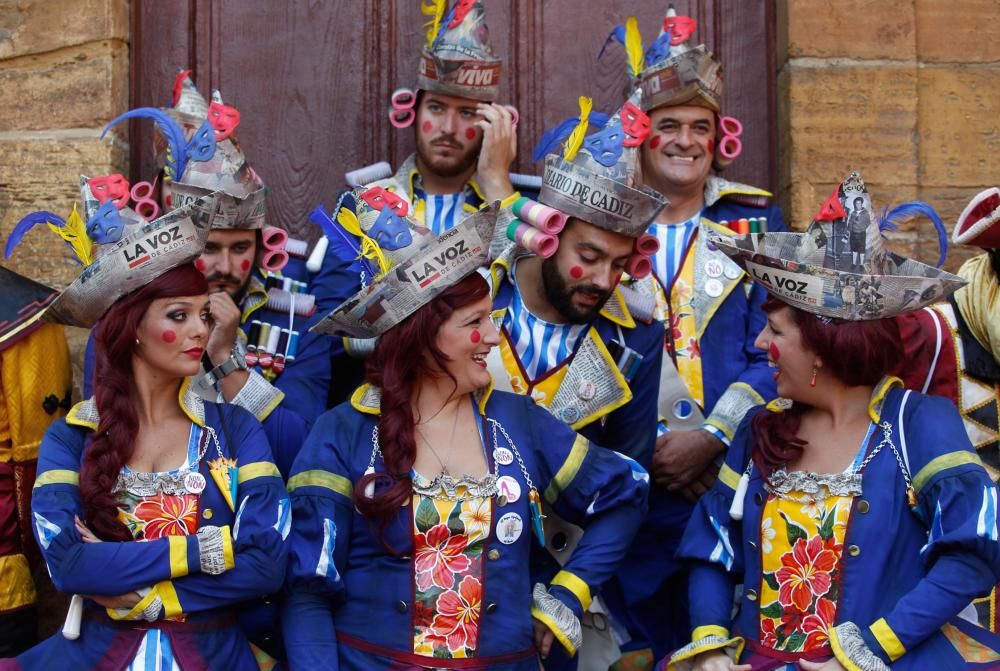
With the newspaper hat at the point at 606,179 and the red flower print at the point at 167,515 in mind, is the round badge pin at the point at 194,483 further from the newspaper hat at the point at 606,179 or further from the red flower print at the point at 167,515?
the newspaper hat at the point at 606,179

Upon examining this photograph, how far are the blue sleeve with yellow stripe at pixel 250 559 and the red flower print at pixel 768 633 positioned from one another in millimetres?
1231

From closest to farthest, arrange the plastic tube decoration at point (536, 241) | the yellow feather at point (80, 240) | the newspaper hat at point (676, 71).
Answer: the yellow feather at point (80, 240) → the plastic tube decoration at point (536, 241) → the newspaper hat at point (676, 71)

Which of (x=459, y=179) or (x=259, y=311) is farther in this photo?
(x=459, y=179)

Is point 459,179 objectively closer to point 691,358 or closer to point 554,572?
point 691,358

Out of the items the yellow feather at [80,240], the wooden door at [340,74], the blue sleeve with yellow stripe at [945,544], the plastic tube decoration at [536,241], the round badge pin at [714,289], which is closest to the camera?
the blue sleeve with yellow stripe at [945,544]

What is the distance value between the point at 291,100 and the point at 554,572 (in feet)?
7.91

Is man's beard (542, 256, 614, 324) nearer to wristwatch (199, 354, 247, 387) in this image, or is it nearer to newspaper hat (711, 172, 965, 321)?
newspaper hat (711, 172, 965, 321)

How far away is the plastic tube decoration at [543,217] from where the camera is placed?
417 cm

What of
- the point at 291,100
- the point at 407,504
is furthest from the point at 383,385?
the point at 291,100

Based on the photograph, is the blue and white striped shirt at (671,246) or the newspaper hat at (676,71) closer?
the blue and white striped shirt at (671,246)

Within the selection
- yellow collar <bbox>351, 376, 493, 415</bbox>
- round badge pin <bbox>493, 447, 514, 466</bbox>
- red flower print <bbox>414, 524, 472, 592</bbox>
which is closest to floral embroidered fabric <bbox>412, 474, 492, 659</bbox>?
red flower print <bbox>414, 524, 472, 592</bbox>

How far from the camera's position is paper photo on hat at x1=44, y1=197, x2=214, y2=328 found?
11.9 ft

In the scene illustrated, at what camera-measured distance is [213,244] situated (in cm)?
441

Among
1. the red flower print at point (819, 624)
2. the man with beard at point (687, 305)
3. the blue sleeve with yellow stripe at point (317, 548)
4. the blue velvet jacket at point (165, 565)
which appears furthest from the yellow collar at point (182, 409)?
the red flower print at point (819, 624)
